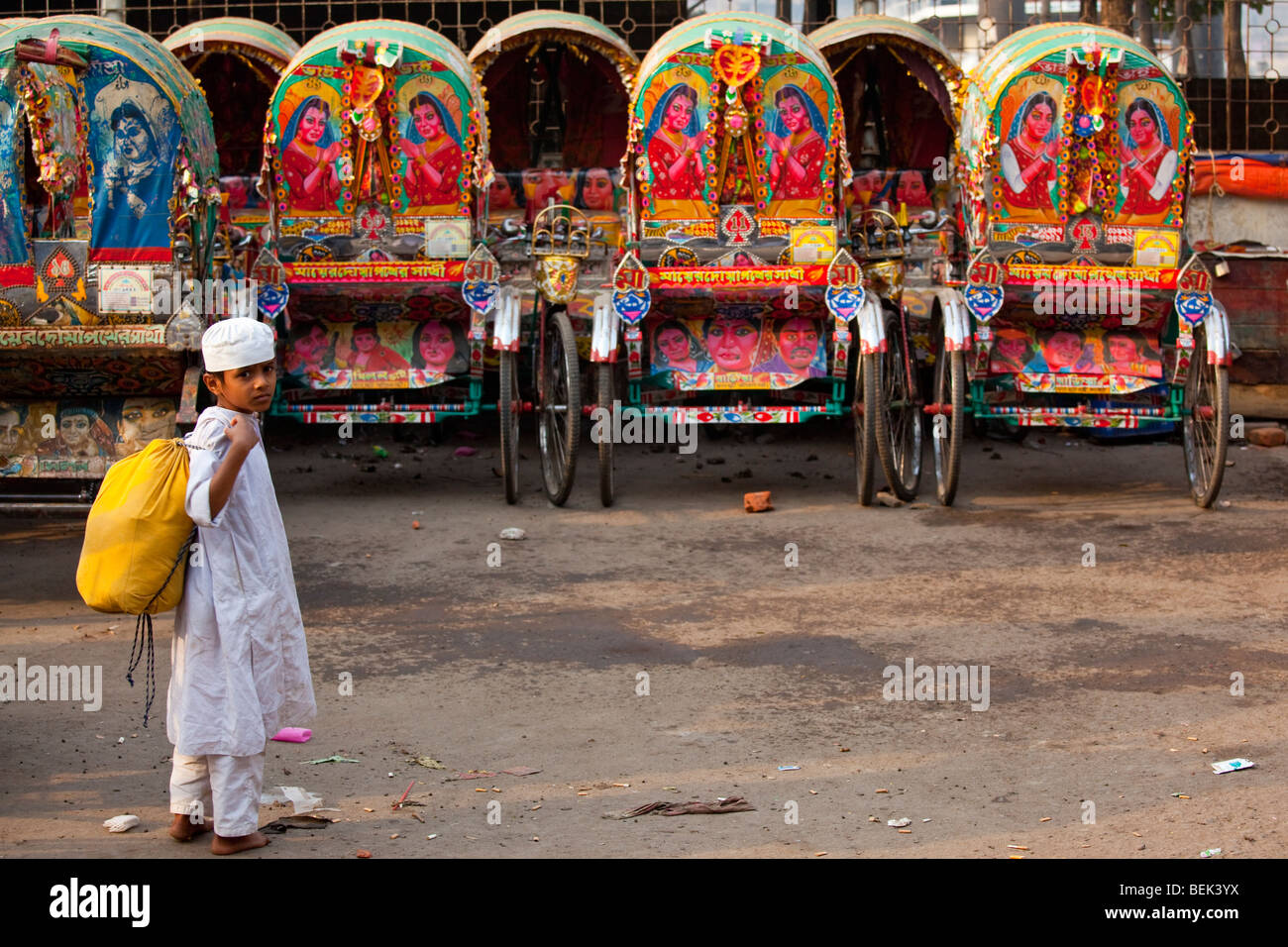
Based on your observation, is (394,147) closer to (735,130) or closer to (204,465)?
(735,130)

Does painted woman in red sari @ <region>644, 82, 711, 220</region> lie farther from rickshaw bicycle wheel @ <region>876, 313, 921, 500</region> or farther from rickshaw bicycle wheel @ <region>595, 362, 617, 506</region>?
rickshaw bicycle wheel @ <region>876, 313, 921, 500</region>

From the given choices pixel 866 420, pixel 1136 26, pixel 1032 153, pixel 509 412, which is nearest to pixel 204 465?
pixel 509 412

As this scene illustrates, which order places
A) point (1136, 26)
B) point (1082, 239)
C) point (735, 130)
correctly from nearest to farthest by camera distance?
point (735, 130) → point (1082, 239) → point (1136, 26)

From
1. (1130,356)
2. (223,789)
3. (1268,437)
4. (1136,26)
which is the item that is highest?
(1136,26)

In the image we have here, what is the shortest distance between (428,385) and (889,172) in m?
3.90

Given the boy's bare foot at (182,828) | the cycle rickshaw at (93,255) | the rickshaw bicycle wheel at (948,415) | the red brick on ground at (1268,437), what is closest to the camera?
the boy's bare foot at (182,828)

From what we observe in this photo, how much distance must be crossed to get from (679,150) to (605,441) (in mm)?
1855

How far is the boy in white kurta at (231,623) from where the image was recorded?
4.21 metres

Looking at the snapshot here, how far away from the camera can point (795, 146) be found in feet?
30.8

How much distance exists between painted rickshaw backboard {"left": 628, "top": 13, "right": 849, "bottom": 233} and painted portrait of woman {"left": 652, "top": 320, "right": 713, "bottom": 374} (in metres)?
0.61

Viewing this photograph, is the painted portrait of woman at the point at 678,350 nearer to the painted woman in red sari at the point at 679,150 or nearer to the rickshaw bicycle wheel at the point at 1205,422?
the painted woman in red sari at the point at 679,150

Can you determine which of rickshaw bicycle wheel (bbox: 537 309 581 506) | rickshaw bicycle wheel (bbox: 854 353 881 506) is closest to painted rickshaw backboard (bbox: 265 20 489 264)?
rickshaw bicycle wheel (bbox: 537 309 581 506)

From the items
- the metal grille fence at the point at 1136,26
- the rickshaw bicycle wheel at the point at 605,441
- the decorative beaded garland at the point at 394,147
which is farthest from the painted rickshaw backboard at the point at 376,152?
the metal grille fence at the point at 1136,26

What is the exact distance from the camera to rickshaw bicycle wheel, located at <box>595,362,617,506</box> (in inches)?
350
